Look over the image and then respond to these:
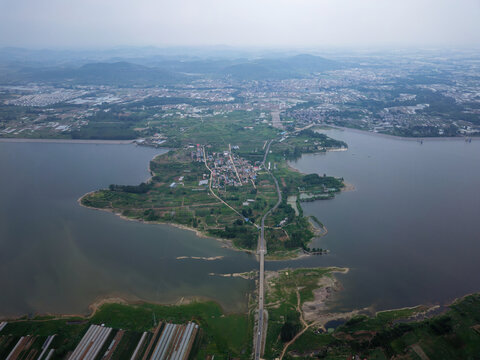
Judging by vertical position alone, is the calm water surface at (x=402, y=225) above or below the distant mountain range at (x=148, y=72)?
below

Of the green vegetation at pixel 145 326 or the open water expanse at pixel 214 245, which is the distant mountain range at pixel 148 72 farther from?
the green vegetation at pixel 145 326

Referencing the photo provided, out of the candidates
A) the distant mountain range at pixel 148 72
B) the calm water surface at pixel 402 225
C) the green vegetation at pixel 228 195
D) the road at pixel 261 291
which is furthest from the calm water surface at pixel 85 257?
the distant mountain range at pixel 148 72

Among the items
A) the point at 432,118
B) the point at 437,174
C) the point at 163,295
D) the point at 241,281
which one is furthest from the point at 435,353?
the point at 432,118

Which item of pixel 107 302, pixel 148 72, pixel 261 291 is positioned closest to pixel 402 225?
pixel 261 291

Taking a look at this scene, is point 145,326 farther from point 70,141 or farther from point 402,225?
point 70,141

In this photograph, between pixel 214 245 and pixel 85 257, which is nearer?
pixel 85 257

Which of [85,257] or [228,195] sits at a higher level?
[228,195]
